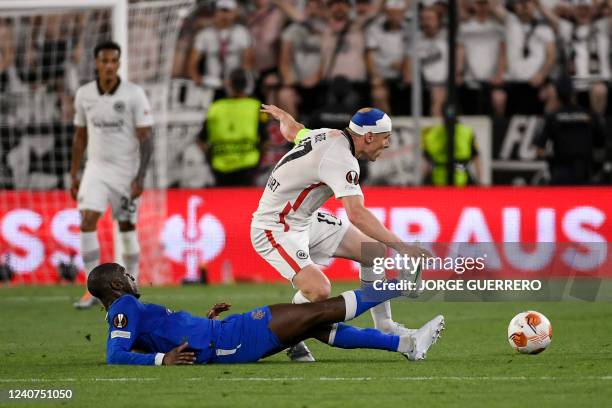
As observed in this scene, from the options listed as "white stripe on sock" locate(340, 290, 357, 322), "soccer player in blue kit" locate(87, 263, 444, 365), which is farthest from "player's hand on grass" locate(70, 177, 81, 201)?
"white stripe on sock" locate(340, 290, 357, 322)

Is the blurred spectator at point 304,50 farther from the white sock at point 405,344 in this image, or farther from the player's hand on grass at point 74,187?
the white sock at point 405,344

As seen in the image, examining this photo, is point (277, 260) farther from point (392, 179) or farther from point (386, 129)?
point (392, 179)

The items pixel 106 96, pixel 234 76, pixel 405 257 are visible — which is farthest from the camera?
pixel 234 76

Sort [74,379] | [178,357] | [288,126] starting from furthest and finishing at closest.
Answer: [288,126], [178,357], [74,379]

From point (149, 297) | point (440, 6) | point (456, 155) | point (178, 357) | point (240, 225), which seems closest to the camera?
point (178, 357)

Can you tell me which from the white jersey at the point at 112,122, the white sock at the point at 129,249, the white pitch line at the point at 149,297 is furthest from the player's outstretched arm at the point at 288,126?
the white pitch line at the point at 149,297

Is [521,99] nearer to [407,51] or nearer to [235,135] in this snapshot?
[407,51]

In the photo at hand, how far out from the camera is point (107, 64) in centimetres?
1354

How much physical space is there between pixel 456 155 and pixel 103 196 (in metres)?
6.02

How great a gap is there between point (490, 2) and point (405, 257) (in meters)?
11.1

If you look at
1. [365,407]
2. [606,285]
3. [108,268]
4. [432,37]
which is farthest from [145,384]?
[432,37]

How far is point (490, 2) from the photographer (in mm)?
19000

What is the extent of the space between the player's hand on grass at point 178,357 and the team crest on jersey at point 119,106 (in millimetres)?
5607

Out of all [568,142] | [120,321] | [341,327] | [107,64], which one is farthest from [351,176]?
[568,142]
